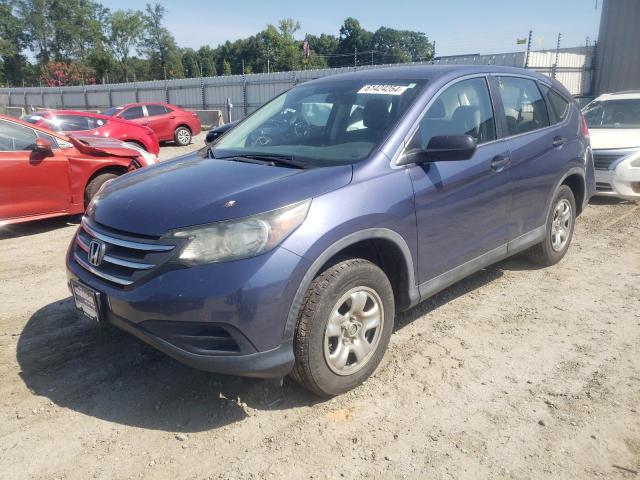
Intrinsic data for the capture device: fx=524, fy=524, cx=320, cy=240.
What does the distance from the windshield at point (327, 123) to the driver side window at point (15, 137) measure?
3384 millimetres

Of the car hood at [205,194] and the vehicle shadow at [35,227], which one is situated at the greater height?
the car hood at [205,194]

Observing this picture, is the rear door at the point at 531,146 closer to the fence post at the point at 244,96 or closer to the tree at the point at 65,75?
the fence post at the point at 244,96

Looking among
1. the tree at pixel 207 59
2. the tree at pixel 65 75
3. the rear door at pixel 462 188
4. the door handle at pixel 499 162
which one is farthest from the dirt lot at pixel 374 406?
the tree at pixel 207 59

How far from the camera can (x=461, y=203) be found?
3.49 m

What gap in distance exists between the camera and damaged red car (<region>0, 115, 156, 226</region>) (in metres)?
5.98

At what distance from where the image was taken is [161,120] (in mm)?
17312

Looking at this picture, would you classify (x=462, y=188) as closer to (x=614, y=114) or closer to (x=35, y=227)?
(x=35, y=227)

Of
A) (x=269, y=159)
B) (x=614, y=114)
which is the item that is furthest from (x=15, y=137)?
(x=614, y=114)

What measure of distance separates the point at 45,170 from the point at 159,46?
9014 centimetres

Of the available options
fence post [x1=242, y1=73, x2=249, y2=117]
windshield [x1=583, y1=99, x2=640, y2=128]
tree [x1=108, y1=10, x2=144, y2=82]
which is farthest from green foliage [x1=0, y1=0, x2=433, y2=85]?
windshield [x1=583, y1=99, x2=640, y2=128]

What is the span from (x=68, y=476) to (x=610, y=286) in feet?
14.3

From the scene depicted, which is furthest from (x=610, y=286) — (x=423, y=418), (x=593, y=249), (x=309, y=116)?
(x=309, y=116)

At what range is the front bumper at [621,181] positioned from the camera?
24.0 ft

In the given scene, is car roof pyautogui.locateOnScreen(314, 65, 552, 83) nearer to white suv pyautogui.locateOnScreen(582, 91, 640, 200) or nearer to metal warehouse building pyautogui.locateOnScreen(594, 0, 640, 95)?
white suv pyautogui.locateOnScreen(582, 91, 640, 200)
